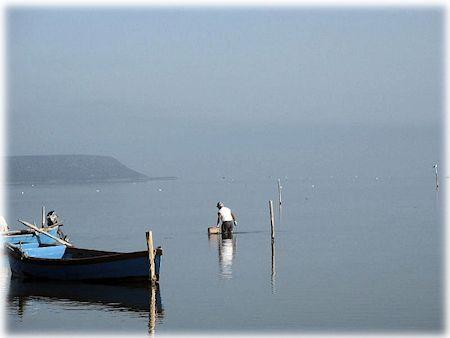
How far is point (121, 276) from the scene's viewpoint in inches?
1130

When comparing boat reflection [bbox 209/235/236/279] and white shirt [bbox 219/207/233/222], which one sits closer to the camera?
boat reflection [bbox 209/235/236/279]

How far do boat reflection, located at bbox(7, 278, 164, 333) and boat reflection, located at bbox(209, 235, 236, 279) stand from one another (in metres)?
4.72

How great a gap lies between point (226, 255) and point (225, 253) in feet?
2.47

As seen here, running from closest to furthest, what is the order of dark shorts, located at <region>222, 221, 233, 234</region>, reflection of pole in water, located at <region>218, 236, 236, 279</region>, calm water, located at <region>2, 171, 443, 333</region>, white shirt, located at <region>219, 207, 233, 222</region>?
1. calm water, located at <region>2, 171, 443, 333</region>
2. reflection of pole in water, located at <region>218, 236, 236, 279</region>
3. white shirt, located at <region>219, 207, 233, 222</region>
4. dark shorts, located at <region>222, 221, 233, 234</region>

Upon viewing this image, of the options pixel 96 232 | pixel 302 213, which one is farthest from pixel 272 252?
pixel 302 213

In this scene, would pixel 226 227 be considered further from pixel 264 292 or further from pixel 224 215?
pixel 264 292

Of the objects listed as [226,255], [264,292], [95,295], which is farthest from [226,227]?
[95,295]

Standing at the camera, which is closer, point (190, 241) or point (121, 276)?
point (121, 276)

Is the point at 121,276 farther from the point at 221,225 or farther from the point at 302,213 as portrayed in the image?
the point at 302,213

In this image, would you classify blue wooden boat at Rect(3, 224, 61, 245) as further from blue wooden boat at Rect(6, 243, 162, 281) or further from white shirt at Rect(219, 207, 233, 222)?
white shirt at Rect(219, 207, 233, 222)

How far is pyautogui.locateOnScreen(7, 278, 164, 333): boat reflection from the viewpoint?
25625 mm

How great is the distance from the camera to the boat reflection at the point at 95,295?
25.6 m

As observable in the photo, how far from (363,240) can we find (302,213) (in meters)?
30.9

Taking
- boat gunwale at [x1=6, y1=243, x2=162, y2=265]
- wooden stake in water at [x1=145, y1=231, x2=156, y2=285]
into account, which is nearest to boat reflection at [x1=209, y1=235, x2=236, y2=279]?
wooden stake in water at [x1=145, y1=231, x2=156, y2=285]
